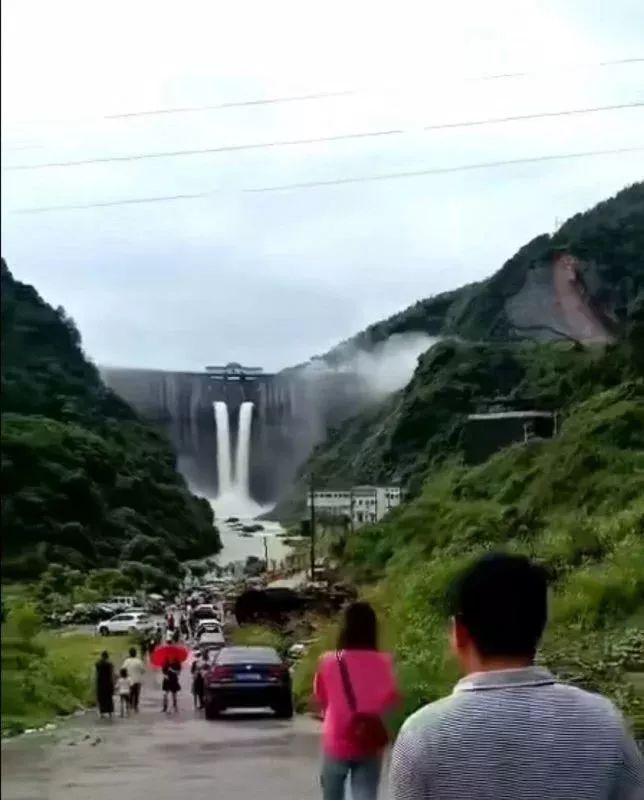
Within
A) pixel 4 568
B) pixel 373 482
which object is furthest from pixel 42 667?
pixel 373 482

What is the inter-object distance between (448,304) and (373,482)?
0.63m

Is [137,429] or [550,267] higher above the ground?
[550,267]

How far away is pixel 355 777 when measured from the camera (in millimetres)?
3262

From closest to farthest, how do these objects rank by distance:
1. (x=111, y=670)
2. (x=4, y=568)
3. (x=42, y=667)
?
1. (x=4, y=568)
2. (x=42, y=667)
3. (x=111, y=670)

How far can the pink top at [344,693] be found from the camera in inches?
127

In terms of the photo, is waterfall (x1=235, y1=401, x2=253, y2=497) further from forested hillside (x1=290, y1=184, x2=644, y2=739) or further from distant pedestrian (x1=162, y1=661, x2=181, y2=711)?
distant pedestrian (x1=162, y1=661, x2=181, y2=711)

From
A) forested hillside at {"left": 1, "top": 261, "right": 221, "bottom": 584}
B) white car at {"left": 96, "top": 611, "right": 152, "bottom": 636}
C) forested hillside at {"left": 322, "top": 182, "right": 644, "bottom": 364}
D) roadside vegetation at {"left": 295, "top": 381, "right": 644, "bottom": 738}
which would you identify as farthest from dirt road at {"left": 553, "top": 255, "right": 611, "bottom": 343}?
white car at {"left": 96, "top": 611, "right": 152, "bottom": 636}

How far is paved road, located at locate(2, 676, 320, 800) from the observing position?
3.92 m

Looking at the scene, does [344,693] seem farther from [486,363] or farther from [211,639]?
[486,363]

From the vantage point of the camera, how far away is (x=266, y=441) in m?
4.47

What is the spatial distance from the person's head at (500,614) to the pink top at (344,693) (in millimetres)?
1574

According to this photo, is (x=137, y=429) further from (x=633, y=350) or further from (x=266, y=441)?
(x=633, y=350)

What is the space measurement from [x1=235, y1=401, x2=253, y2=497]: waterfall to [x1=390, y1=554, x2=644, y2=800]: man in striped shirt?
Result: 2.78 meters

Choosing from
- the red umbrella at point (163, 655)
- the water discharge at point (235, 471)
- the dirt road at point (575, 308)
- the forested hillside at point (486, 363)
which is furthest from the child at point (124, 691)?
the dirt road at point (575, 308)
